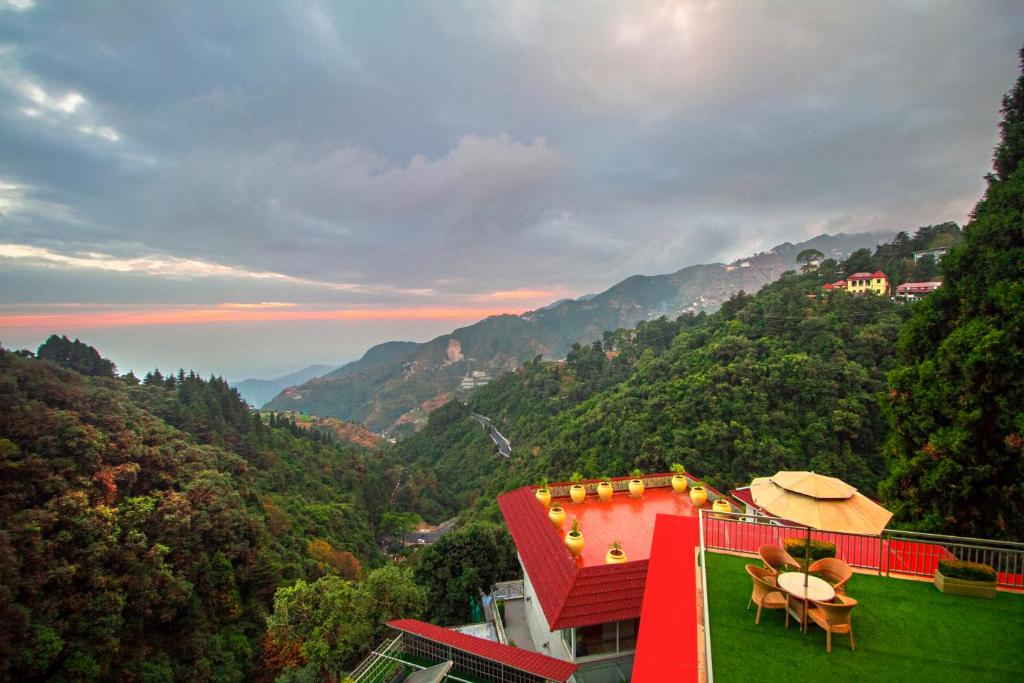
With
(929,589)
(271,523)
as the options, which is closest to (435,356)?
(271,523)

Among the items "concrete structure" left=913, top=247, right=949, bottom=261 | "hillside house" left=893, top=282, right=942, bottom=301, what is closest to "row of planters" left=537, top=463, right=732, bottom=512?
"hillside house" left=893, top=282, right=942, bottom=301

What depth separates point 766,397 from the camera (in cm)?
2625

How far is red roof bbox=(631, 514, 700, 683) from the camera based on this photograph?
16.3 ft

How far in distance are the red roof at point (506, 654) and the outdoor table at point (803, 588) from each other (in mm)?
5329

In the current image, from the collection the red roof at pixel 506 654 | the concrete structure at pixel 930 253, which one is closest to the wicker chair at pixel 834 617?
the red roof at pixel 506 654

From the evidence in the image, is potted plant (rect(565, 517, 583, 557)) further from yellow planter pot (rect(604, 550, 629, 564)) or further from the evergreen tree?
the evergreen tree

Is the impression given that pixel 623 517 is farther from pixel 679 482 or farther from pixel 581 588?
pixel 581 588

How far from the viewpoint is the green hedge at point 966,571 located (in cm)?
565

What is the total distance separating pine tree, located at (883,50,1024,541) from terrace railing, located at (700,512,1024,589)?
2.79m

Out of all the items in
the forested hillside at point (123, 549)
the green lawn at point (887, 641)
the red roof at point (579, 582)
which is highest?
the green lawn at point (887, 641)

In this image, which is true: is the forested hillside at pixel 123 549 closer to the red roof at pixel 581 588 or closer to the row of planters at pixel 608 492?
the row of planters at pixel 608 492

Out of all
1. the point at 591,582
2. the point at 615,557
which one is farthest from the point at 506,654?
the point at 615,557

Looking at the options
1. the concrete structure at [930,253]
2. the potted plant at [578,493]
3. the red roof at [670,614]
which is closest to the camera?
the red roof at [670,614]

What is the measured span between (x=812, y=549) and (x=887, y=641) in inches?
62.6
